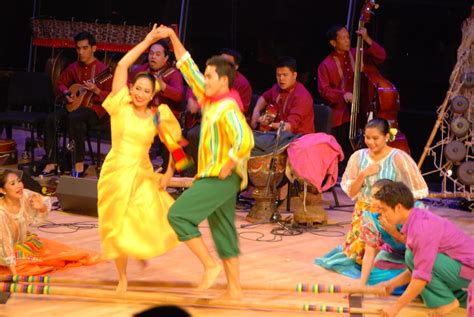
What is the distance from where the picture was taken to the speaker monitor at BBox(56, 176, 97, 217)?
7531 millimetres

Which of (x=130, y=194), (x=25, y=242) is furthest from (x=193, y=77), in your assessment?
(x=25, y=242)

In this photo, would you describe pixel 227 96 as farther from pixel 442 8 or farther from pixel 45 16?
pixel 45 16

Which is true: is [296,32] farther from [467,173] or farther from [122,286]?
[122,286]

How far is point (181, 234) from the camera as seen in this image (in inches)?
197

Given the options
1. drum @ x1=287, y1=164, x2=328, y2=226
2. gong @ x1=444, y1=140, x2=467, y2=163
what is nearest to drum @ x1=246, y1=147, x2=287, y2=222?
drum @ x1=287, y1=164, x2=328, y2=226

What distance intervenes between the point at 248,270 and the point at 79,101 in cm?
355

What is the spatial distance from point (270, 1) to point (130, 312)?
5.65m

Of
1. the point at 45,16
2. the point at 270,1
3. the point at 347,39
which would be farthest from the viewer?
the point at 45,16

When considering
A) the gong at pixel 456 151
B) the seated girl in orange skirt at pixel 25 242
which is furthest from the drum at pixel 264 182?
the seated girl in orange skirt at pixel 25 242

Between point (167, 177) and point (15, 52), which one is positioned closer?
point (167, 177)

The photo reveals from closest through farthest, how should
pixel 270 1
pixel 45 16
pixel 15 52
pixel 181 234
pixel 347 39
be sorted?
1. pixel 181 234
2. pixel 347 39
3. pixel 270 1
4. pixel 45 16
5. pixel 15 52

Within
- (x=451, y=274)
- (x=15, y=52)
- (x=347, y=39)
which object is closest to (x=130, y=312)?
(x=451, y=274)

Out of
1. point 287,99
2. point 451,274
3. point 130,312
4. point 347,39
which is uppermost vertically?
point 347,39

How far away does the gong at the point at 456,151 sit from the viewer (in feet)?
25.8
